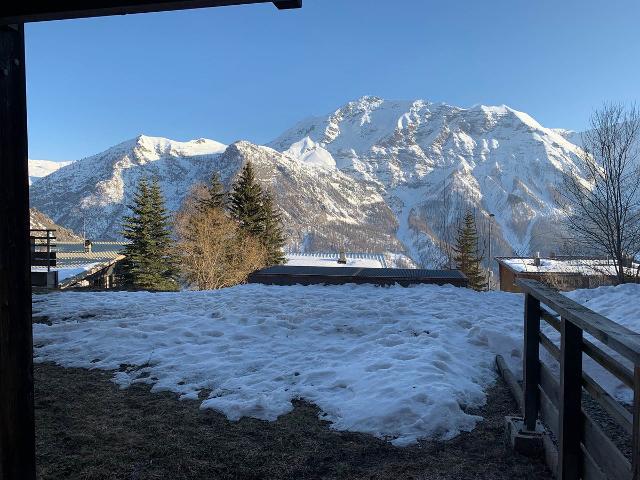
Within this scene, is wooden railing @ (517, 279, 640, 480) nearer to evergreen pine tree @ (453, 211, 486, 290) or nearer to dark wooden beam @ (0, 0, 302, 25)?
dark wooden beam @ (0, 0, 302, 25)

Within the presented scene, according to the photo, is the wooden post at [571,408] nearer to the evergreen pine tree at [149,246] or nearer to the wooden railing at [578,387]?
the wooden railing at [578,387]

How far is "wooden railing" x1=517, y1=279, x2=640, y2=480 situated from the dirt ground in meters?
0.53

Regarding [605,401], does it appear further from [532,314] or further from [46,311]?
[46,311]

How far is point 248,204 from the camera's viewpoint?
118ft

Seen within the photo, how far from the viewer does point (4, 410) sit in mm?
2189

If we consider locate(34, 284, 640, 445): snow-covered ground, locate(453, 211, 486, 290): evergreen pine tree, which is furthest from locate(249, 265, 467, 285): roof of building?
locate(453, 211, 486, 290): evergreen pine tree

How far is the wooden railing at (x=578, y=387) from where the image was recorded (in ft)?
5.75

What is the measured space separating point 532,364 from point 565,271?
1309 inches

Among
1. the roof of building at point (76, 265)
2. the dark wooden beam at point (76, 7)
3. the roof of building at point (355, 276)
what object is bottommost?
the roof of building at point (76, 265)

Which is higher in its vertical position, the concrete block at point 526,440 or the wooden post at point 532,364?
the wooden post at point 532,364

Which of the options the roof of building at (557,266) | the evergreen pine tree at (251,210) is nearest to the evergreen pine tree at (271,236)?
the evergreen pine tree at (251,210)

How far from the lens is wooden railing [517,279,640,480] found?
5.75 feet

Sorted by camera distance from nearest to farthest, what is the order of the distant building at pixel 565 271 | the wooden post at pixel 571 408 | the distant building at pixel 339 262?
the wooden post at pixel 571 408 → the distant building at pixel 565 271 → the distant building at pixel 339 262

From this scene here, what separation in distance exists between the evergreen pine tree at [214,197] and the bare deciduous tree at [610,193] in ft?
83.5
